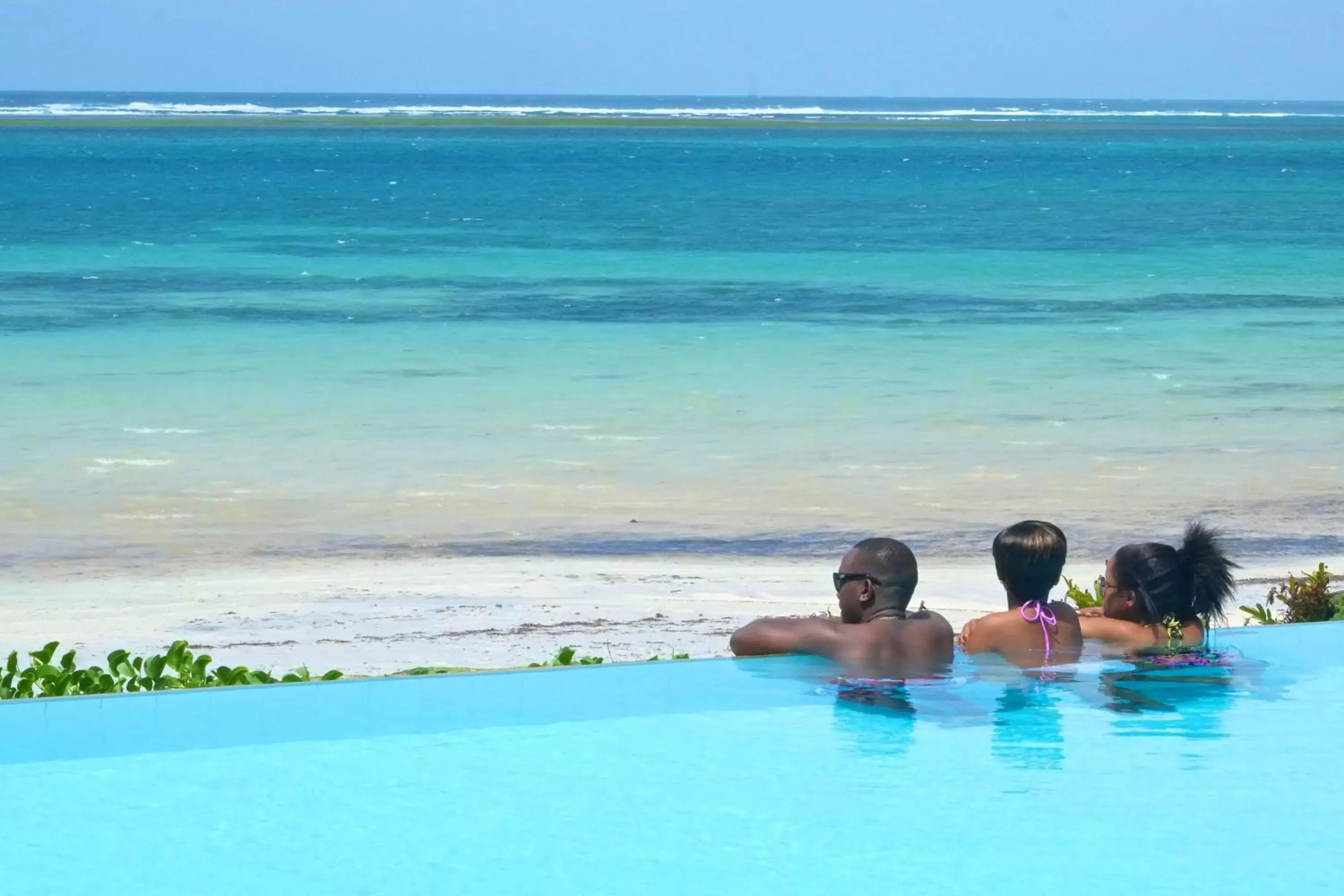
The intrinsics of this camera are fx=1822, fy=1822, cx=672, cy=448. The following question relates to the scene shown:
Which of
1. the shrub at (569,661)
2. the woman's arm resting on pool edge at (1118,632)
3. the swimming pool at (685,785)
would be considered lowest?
the swimming pool at (685,785)

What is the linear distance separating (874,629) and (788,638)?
42 centimetres

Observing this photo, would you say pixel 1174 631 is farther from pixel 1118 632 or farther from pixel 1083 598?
pixel 1083 598

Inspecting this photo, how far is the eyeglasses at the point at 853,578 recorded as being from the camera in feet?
21.2

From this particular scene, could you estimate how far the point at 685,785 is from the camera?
5.97 meters

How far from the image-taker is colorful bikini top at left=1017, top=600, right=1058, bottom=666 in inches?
266

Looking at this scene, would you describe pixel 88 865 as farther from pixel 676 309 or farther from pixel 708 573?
pixel 676 309

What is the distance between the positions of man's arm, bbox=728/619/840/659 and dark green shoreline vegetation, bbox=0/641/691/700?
26cm

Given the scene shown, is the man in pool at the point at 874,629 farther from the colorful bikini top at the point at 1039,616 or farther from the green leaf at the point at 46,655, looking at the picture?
the green leaf at the point at 46,655

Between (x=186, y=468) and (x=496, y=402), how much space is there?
4.40 m

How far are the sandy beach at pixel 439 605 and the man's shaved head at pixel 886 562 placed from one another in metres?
2.13

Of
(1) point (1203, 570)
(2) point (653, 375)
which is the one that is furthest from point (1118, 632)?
(2) point (653, 375)

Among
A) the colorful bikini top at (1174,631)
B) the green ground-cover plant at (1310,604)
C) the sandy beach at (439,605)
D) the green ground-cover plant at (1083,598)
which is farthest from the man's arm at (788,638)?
the green ground-cover plant at (1310,604)

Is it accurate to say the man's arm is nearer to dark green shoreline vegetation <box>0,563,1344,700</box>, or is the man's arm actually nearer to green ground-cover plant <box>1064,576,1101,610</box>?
dark green shoreline vegetation <box>0,563,1344,700</box>

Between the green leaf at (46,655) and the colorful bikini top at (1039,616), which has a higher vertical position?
the colorful bikini top at (1039,616)
